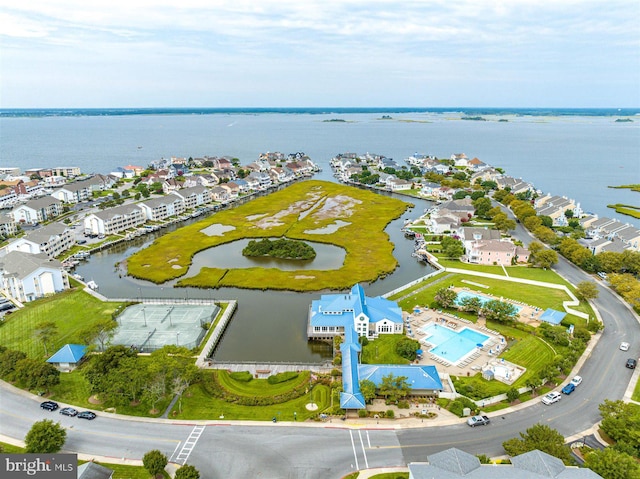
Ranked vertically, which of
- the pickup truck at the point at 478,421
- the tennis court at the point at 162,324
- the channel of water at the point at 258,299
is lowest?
the channel of water at the point at 258,299

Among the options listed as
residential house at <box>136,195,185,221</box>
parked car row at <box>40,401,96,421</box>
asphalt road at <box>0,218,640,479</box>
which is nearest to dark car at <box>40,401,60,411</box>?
parked car row at <box>40,401,96,421</box>

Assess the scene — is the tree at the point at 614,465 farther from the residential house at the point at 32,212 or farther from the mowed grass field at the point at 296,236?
the residential house at the point at 32,212

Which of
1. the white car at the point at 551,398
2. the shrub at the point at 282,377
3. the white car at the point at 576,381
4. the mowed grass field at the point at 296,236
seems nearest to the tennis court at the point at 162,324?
the mowed grass field at the point at 296,236

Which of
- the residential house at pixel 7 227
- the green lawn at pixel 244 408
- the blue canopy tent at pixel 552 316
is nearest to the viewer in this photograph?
the green lawn at pixel 244 408

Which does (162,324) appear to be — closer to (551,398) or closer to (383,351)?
(383,351)

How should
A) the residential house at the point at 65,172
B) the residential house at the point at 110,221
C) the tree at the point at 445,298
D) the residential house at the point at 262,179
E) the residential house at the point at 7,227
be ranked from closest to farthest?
1. the tree at the point at 445,298
2. the residential house at the point at 7,227
3. the residential house at the point at 110,221
4. the residential house at the point at 262,179
5. the residential house at the point at 65,172

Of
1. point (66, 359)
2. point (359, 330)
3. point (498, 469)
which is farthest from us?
point (359, 330)

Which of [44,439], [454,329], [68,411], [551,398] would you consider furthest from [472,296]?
[44,439]

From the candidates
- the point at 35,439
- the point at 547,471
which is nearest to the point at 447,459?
the point at 547,471

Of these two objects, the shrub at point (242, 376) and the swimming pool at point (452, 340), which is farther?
the swimming pool at point (452, 340)
